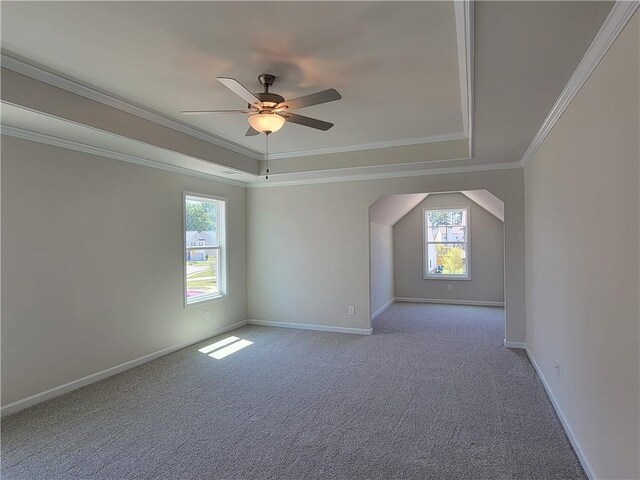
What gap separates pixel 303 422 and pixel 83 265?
2.58m

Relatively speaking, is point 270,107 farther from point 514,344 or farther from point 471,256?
point 471,256

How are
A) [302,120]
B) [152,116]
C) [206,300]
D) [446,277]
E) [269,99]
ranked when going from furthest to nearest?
[446,277] → [206,300] → [152,116] → [302,120] → [269,99]

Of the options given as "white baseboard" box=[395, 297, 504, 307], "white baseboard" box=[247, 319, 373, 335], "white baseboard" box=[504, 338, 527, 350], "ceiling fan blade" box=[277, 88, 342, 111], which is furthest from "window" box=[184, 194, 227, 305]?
"white baseboard" box=[395, 297, 504, 307]

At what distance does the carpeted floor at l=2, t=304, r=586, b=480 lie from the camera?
229 cm

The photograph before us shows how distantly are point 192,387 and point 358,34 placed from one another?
327 centimetres

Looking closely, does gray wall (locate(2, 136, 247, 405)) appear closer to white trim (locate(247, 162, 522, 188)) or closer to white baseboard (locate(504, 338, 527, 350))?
white trim (locate(247, 162, 522, 188))

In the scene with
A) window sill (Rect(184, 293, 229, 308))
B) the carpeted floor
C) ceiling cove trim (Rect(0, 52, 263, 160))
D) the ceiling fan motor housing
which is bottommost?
the carpeted floor

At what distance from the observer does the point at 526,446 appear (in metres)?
2.47

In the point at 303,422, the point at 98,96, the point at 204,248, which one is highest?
the point at 98,96

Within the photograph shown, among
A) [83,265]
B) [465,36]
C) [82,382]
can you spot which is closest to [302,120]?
[465,36]

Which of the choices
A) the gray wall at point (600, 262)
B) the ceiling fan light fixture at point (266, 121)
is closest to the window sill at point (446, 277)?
the gray wall at point (600, 262)

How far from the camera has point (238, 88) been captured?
7.53 feet

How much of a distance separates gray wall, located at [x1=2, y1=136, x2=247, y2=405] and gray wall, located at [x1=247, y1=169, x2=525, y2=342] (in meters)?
1.37

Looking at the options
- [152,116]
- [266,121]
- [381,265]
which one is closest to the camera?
[266,121]
